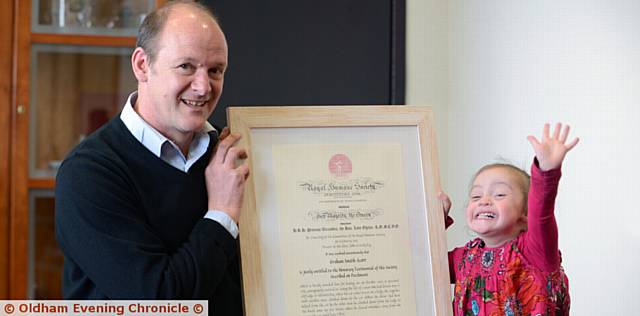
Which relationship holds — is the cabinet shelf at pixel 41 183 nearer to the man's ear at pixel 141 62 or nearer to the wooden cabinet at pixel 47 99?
the wooden cabinet at pixel 47 99

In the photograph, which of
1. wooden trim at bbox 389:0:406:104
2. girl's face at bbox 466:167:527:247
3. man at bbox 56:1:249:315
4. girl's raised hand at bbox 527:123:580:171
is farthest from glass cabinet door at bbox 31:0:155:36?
girl's raised hand at bbox 527:123:580:171

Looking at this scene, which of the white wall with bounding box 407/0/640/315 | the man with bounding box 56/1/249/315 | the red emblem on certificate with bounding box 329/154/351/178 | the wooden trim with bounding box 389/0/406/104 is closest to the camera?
the man with bounding box 56/1/249/315

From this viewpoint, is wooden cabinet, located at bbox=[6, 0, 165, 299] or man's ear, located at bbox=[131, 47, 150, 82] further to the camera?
wooden cabinet, located at bbox=[6, 0, 165, 299]

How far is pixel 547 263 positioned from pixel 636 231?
0.56m

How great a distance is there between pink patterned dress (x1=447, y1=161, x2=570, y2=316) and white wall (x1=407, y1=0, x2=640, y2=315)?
1.78 ft

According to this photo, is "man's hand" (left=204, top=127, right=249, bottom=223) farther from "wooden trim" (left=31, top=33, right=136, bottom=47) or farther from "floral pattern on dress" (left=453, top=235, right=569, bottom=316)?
"wooden trim" (left=31, top=33, right=136, bottom=47)

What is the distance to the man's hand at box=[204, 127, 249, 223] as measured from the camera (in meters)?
1.85

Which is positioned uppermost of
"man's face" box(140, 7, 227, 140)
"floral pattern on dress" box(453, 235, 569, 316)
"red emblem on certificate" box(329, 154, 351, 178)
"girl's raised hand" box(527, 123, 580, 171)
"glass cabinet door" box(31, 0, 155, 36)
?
"glass cabinet door" box(31, 0, 155, 36)

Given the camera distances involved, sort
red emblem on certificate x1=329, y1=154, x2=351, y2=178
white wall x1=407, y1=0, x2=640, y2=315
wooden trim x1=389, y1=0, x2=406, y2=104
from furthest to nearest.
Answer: wooden trim x1=389, y1=0, x2=406, y2=104 → white wall x1=407, y1=0, x2=640, y2=315 → red emblem on certificate x1=329, y1=154, x2=351, y2=178

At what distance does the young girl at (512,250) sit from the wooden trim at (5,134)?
5.95ft

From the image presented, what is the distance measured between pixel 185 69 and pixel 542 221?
838mm

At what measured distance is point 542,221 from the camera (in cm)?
195

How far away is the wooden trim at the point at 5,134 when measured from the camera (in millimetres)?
3248

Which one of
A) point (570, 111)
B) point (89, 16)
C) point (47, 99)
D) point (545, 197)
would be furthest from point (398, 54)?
point (545, 197)
